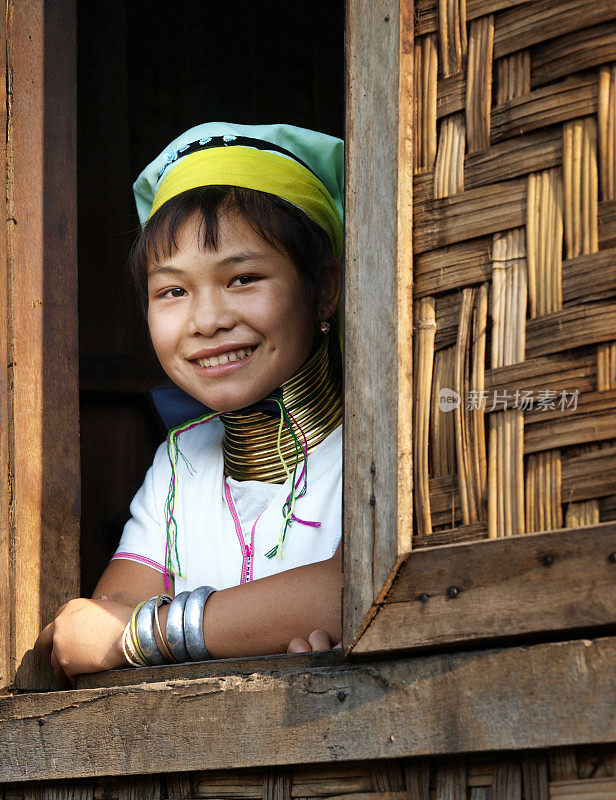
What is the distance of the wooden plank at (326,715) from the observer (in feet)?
3.63

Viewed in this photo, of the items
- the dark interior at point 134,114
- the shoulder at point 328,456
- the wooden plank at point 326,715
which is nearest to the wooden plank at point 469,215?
the wooden plank at point 326,715

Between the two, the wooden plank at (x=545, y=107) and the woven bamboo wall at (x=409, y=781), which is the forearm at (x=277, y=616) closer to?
the woven bamboo wall at (x=409, y=781)

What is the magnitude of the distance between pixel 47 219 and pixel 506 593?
99cm

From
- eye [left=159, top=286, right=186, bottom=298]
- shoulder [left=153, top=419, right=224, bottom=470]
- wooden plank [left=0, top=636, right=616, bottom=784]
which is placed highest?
eye [left=159, top=286, right=186, bottom=298]

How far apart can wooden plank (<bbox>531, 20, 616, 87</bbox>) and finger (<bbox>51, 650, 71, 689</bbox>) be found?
104cm

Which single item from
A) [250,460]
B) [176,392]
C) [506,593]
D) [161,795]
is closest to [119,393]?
[176,392]

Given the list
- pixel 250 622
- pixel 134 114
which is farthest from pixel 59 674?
pixel 134 114

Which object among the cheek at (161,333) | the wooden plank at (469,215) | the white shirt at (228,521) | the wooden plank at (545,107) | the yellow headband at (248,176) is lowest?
the white shirt at (228,521)

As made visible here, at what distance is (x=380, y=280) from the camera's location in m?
1.30

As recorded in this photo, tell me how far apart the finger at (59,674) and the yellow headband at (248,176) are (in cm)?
81

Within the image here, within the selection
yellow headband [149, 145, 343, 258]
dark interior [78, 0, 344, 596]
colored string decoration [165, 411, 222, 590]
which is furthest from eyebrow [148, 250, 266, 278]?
dark interior [78, 0, 344, 596]

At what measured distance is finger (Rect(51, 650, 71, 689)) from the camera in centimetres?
164

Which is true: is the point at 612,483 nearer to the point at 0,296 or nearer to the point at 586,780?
the point at 586,780

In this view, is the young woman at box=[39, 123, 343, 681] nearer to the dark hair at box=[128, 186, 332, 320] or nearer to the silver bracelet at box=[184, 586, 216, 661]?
the dark hair at box=[128, 186, 332, 320]
